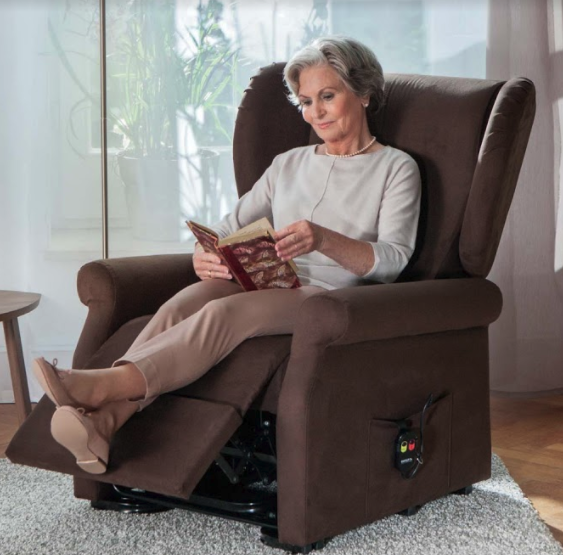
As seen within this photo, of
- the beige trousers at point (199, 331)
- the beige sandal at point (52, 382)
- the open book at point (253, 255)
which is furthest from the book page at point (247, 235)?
the beige sandal at point (52, 382)

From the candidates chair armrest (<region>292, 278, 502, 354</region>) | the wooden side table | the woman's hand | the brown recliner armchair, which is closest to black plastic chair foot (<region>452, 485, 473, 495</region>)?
the brown recliner armchair

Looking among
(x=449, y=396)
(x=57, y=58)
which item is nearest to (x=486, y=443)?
(x=449, y=396)

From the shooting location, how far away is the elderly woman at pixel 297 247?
77.3 inches

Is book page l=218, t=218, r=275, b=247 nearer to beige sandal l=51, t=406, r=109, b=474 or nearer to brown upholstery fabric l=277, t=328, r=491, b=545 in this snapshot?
brown upholstery fabric l=277, t=328, r=491, b=545

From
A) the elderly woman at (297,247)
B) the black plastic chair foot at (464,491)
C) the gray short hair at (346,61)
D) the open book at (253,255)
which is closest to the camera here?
the elderly woman at (297,247)

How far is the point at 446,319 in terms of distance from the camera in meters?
2.22

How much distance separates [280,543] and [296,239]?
659 millimetres

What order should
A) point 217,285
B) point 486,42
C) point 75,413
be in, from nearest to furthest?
point 75,413, point 217,285, point 486,42

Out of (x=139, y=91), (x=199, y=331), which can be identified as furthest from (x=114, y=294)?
(x=139, y=91)

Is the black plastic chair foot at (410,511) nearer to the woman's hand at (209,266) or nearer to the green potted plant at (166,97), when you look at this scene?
the woman's hand at (209,266)

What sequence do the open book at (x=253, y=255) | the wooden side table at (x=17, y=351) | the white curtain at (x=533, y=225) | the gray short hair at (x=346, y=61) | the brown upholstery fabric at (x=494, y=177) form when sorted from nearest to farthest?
1. the open book at (x=253, y=255)
2. the brown upholstery fabric at (x=494, y=177)
3. the gray short hair at (x=346, y=61)
4. the wooden side table at (x=17, y=351)
5. the white curtain at (x=533, y=225)

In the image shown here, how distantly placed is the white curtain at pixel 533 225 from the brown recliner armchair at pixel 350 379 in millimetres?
890

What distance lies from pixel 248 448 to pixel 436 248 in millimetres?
704

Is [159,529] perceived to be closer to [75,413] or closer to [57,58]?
[75,413]
